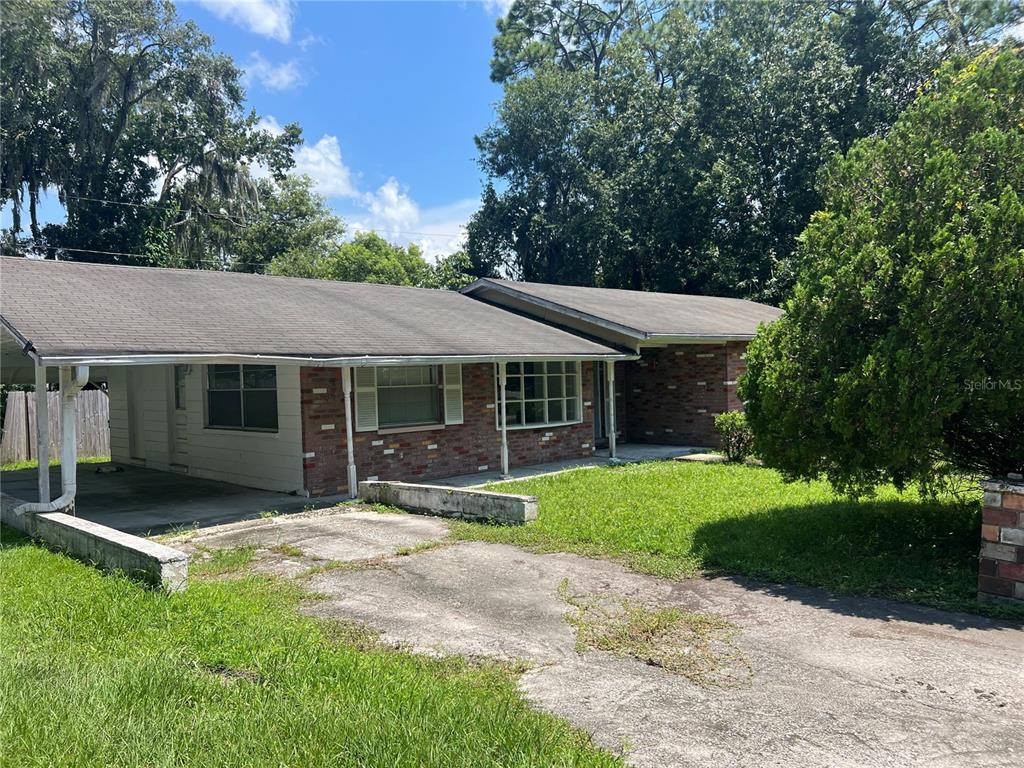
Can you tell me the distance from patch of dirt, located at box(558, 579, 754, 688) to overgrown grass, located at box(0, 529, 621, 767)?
956 millimetres

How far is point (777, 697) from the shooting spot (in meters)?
4.23

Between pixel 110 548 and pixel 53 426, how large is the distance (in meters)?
11.8

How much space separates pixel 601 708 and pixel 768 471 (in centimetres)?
950

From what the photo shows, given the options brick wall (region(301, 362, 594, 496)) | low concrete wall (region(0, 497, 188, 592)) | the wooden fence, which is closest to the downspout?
low concrete wall (region(0, 497, 188, 592))

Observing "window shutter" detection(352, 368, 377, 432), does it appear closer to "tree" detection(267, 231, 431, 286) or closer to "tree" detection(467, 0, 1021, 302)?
"tree" detection(467, 0, 1021, 302)

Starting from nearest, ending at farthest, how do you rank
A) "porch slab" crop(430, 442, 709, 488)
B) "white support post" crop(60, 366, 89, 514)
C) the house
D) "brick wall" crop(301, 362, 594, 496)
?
"white support post" crop(60, 366, 89, 514)
the house
"brick wall" crop(301, 362, 594, 496)
"porch slab" crop(430, 442, 709, 488)

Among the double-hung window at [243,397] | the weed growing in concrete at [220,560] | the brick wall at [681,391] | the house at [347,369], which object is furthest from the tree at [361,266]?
the weed growing in concrete at [220,560]

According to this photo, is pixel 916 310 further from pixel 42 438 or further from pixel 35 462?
pixel 35 462

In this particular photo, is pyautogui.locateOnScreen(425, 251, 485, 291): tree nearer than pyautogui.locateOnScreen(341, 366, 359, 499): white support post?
No

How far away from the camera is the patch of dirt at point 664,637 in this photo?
4656 millimetres

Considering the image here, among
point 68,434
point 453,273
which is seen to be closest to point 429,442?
point 68,434

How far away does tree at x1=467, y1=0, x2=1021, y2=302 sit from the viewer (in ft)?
93.5

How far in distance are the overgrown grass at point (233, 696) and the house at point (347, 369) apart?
3.86 meters

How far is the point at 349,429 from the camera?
11000mm
